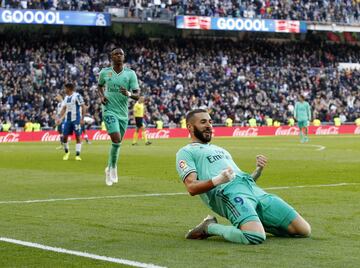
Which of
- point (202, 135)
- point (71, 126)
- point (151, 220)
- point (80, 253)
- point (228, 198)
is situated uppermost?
point (202, 135)

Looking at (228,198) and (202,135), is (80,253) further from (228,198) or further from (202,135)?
(202,135)

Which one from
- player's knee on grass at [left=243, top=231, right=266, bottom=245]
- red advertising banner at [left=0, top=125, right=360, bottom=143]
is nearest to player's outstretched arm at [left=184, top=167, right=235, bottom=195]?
player's knee on grass at [left=243, top=231, right=266, bottom=245]

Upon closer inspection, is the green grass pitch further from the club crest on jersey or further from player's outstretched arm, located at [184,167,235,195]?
the club crest on jersey

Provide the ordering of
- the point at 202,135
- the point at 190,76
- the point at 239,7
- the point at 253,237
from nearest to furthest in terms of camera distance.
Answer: the point at 253,237
the point at 202,135
the point at 190,76
the point at 239,7

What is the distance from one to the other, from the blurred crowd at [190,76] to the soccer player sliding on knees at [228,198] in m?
40.1

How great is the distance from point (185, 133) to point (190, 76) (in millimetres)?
6711

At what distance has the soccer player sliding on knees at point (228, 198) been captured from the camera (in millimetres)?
9156

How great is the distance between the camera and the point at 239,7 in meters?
63.5

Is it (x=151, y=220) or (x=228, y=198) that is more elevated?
(x=228, y=198)

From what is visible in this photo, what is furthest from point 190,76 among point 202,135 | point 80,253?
point 80,253

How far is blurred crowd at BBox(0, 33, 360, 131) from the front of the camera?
5172cm

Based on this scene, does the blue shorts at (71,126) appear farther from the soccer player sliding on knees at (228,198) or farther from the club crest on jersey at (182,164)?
the club crest on jersey at (182,164)

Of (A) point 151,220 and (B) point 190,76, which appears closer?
(A) point 151,220

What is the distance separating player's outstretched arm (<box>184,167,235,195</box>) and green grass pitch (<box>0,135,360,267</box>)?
22.6 inches
